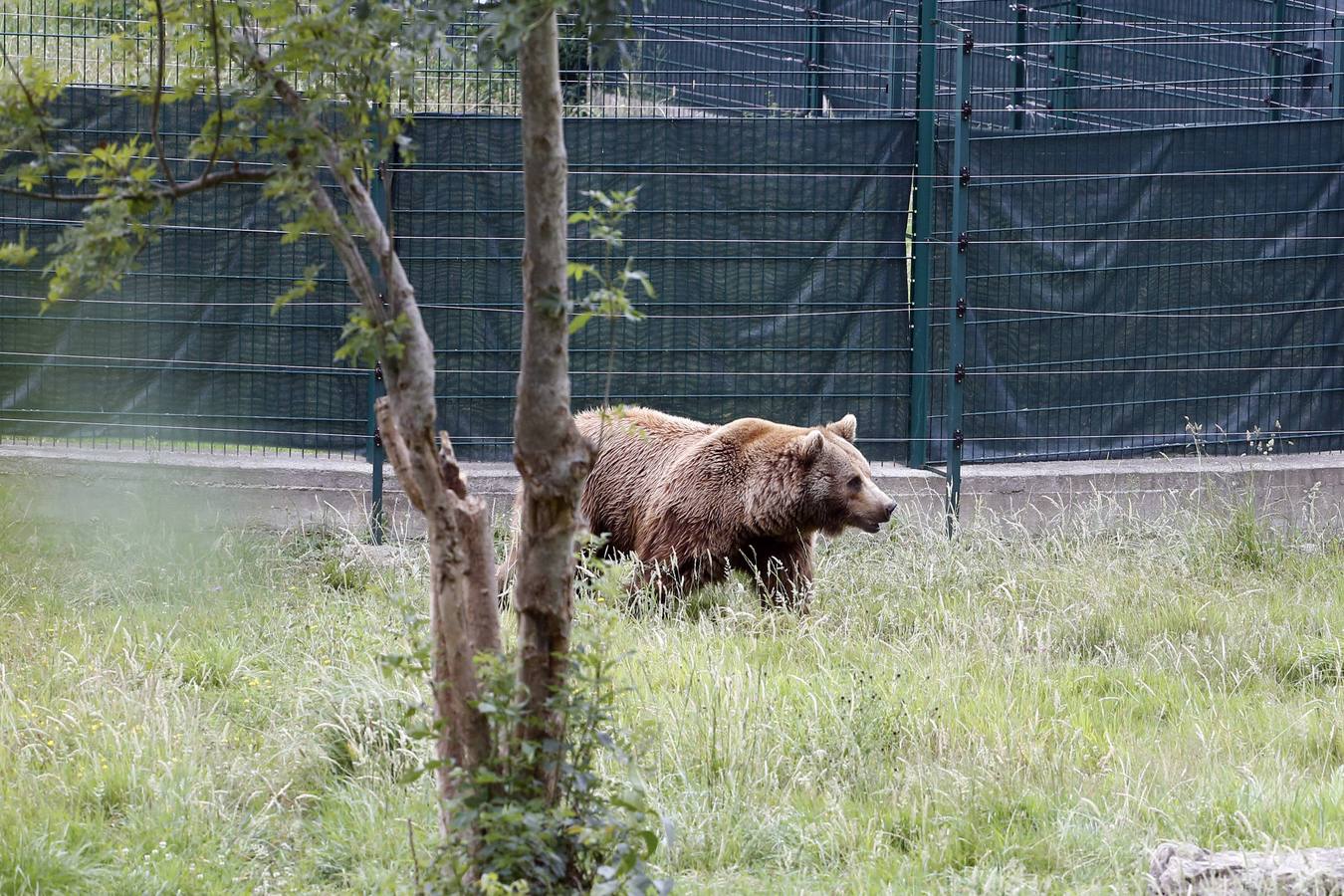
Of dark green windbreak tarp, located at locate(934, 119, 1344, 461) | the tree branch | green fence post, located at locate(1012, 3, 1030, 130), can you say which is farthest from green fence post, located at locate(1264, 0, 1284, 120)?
the tree branch

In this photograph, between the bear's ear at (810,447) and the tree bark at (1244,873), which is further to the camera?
the bear's ear at (810,447)

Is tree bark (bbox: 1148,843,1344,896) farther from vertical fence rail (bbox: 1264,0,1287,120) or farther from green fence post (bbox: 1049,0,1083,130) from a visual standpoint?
vertical fence rail (bbox: 1264,0,1287,120)

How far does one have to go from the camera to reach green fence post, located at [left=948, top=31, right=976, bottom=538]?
9359mm

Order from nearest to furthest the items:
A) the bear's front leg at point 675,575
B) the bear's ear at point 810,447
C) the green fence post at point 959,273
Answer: the bear's front leg at point 675,575 → the bear's ear at point 810,447 → the green fence post at point 959,273

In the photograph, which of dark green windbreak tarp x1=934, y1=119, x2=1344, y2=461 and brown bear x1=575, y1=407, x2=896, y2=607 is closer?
brown bear x1=575, y1=407, x2=896, y2=607

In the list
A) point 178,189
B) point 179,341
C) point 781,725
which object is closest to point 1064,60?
point 179,341

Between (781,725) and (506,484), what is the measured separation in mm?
4551

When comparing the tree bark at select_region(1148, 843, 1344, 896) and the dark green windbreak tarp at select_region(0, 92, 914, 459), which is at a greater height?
the dark green windbreak tarp at select_region(0, 92, 914, 459)

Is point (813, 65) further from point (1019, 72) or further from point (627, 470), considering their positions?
point (627, 470)

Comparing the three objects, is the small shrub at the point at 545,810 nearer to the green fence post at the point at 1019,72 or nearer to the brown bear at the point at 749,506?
the brown bear at the point at 749,506

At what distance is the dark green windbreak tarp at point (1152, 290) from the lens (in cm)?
984

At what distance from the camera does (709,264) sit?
31.7 ft

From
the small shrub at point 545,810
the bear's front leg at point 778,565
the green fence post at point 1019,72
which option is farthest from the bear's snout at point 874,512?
the green fence post at point 1019,72

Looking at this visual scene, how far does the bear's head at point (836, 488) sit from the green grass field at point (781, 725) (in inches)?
15.1
